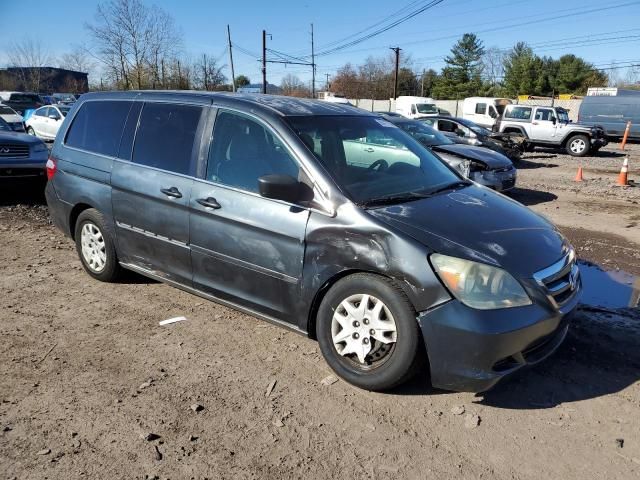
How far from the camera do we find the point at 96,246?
16.1ft

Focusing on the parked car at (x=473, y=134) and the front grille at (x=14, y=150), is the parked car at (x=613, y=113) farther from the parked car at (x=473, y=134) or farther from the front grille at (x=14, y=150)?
the front grille at (x=14, y=150)

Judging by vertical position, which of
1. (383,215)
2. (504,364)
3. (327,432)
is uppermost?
(383,215)

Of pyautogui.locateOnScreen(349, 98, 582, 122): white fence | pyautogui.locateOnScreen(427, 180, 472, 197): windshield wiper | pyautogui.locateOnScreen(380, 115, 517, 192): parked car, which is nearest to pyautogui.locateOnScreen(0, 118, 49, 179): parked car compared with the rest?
pyautogui.locateOnScreen(380, 115, 517, 192): parked car

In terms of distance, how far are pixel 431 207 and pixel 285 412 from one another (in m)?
1.61

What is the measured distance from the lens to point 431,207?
3.42 meters

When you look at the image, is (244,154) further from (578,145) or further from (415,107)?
(415,107)

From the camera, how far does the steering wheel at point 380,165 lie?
12.6ft

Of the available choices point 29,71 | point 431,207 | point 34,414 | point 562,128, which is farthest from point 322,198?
point 29,71

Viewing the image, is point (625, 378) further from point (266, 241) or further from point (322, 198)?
point (266, 241)

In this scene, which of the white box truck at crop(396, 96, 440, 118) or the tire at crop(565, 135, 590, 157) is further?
the white box truck at crop(396, 96, 440, 118)

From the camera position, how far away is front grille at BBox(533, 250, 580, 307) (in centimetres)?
302

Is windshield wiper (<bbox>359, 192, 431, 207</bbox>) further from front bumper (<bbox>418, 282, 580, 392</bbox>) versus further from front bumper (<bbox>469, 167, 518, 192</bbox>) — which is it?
front bumper (<bbox>469, 167, 518, 192</bbox>)

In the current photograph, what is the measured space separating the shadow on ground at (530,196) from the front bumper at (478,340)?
7.71m

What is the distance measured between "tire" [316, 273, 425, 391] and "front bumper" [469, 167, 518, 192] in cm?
696
